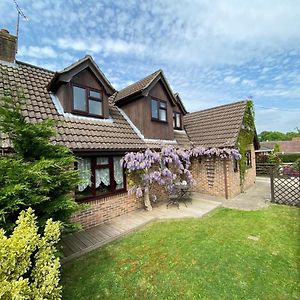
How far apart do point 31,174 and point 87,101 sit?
19.3 feet

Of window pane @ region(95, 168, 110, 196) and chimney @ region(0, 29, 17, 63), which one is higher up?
chimney @ region(0, 29, 17, 63)

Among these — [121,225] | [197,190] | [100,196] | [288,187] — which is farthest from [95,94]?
[288,187]

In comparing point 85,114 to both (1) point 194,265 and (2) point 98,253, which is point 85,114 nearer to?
(2) point 98,253

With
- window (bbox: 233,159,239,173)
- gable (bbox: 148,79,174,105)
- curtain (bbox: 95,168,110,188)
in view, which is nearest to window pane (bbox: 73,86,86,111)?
curtain (bbox: 95,168,110,188)

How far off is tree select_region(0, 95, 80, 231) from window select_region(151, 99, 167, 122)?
7.25 metres

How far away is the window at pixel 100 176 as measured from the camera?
25.3 ft

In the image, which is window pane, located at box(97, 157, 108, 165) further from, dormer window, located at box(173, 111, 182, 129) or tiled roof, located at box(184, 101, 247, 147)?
dormer window, located at box(173, 111, 182, 129)

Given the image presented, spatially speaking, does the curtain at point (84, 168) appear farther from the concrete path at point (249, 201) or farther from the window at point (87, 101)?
the concrete path at point (249, 201)

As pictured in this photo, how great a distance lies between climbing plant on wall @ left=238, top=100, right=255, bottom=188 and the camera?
1300 cm

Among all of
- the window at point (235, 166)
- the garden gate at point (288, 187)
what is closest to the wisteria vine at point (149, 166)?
the window at point (235, 166)

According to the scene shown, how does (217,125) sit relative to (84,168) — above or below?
above

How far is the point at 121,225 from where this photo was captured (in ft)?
25.5

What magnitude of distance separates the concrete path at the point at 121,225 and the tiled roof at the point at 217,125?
4.20 metres

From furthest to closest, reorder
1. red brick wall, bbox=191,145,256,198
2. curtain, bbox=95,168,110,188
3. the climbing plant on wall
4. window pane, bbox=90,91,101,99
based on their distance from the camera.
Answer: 1. the climbing plant on wall
2. red brick wall, bbox=191,145,256,198
3. window pane, bbox=90,91,101,99
4. curtain, bbox=95,168,110,188
